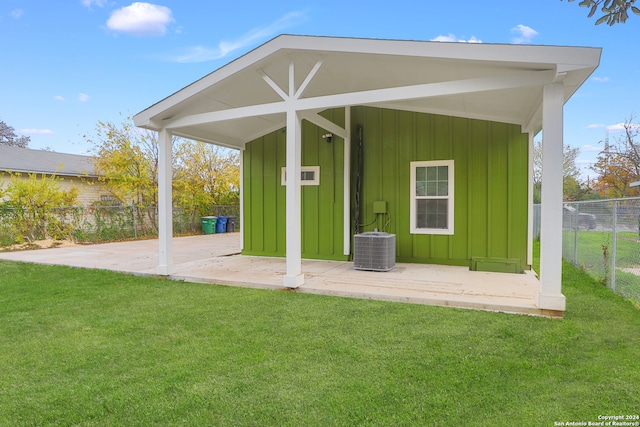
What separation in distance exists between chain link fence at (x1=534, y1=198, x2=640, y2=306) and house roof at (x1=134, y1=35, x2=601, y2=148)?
59.5 inches

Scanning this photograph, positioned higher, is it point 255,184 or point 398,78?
point 398,78

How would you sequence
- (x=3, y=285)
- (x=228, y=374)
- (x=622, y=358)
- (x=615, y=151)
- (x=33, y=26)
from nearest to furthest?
(x=228, y=374)
(x=622, y=358)
(x=3, y=285)
(x=33, y=26)
(x=615, y=151)

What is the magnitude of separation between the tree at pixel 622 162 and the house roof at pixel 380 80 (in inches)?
525

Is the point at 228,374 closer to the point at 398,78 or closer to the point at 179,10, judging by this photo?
the point at 398,78

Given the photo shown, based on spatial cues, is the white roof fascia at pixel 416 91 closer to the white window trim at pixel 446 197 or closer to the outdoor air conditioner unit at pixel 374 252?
the outdoor air conditioner unit at pixel 374 252

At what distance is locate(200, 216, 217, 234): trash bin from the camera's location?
565 inches

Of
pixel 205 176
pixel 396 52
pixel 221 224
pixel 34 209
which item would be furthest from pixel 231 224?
pixel 396 52

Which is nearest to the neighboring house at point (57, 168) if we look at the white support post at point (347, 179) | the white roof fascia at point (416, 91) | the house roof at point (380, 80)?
the house roof at point (380, 80)

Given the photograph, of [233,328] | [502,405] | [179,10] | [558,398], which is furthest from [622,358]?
[179,10]

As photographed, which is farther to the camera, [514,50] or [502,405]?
[514,50]

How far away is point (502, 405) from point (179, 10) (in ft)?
43.3

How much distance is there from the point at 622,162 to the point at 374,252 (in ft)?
52.0

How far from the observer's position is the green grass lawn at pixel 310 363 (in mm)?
1970

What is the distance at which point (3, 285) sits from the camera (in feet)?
17.0
